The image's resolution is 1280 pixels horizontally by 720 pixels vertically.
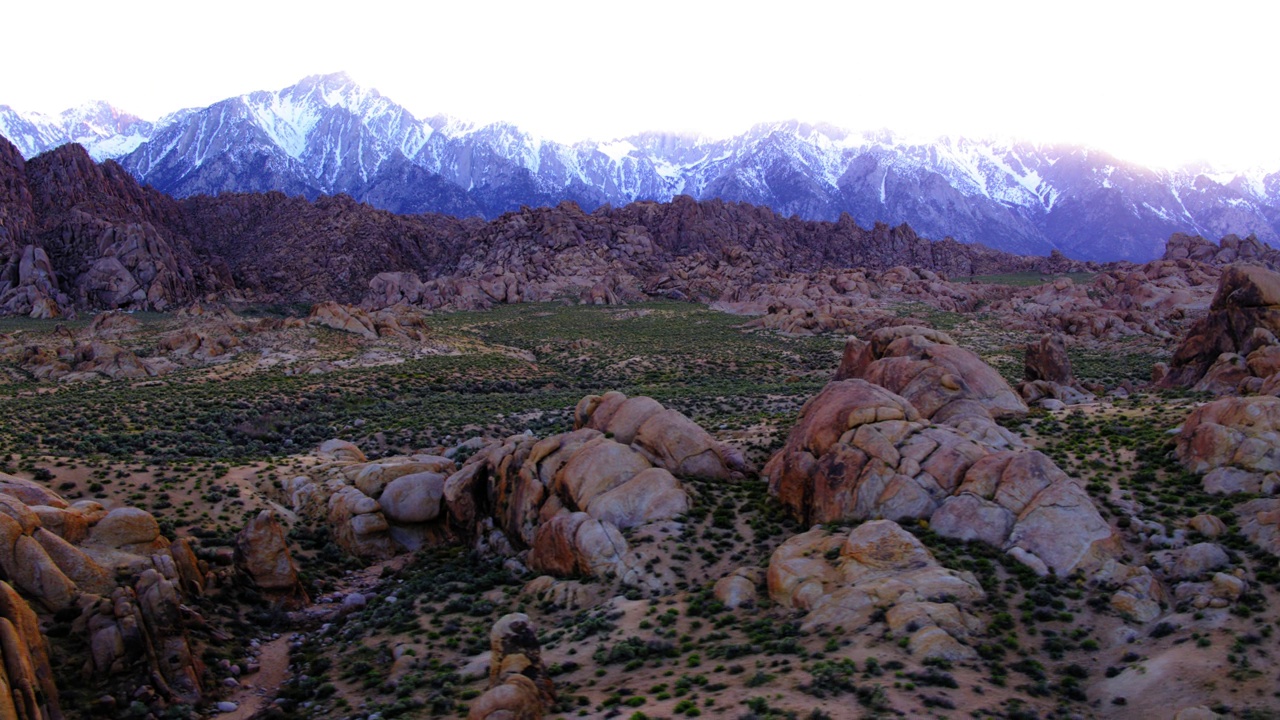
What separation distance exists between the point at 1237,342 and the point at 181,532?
5759 centimetres

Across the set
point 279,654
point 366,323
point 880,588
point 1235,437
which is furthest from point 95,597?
point 366,323

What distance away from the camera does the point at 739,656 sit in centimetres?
1941

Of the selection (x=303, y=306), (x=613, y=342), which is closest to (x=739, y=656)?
(x=613, y=342)

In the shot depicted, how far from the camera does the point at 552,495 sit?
95.1 feet

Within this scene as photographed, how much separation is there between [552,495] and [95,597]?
48.5 feet

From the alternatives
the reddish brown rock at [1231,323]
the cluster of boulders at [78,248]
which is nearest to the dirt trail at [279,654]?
the reddish brown rock at [1231,323]

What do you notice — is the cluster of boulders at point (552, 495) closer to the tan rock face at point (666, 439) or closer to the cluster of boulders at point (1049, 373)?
the tan rock face at point (666, 439)

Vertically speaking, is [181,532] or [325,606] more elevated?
[181,532]

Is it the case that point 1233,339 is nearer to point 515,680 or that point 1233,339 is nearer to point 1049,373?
point 1049,373

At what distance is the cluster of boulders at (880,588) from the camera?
61.8 feet

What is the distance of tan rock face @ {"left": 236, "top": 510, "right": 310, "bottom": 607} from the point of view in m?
26.0

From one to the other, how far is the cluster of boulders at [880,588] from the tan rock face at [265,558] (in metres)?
17.6

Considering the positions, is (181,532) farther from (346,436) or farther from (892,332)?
(892,332)

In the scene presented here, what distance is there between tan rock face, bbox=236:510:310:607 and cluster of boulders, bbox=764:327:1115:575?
19.2 meters
